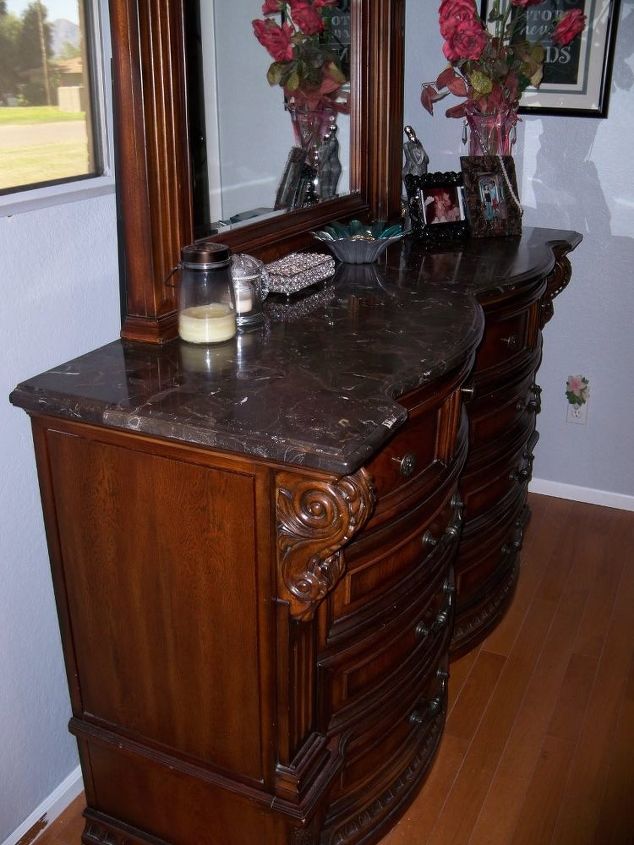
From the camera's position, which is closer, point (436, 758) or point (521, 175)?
point (436, 758)

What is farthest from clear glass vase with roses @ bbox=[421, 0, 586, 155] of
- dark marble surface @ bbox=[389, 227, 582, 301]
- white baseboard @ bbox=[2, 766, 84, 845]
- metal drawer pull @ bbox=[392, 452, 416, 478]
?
white baseboard @ bbox=[2, 766, 84, 845]

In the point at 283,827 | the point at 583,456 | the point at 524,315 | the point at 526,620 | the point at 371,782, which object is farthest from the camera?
the point at 583,456

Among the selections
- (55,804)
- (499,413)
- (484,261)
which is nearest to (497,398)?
(499,413)

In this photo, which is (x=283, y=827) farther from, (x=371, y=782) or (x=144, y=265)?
(x=144, y=265)

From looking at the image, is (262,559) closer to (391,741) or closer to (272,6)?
(391,741)

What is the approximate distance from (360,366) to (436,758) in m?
1.07

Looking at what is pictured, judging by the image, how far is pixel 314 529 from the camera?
1.21m

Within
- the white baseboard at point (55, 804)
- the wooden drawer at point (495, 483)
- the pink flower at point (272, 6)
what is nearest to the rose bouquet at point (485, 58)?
the pink flower at point (272, 6)

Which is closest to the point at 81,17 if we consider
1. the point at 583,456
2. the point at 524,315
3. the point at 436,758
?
the point at 524,315

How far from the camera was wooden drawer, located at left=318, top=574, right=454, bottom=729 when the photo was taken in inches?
57.9

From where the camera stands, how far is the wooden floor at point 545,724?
5.84 ft

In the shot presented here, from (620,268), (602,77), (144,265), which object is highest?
(602,77)

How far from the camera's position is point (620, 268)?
8.99ft

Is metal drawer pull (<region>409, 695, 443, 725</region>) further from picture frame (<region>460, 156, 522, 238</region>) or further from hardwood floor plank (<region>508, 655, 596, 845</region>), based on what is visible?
picture frame (<region>460, 156, 522, 238</region>)
